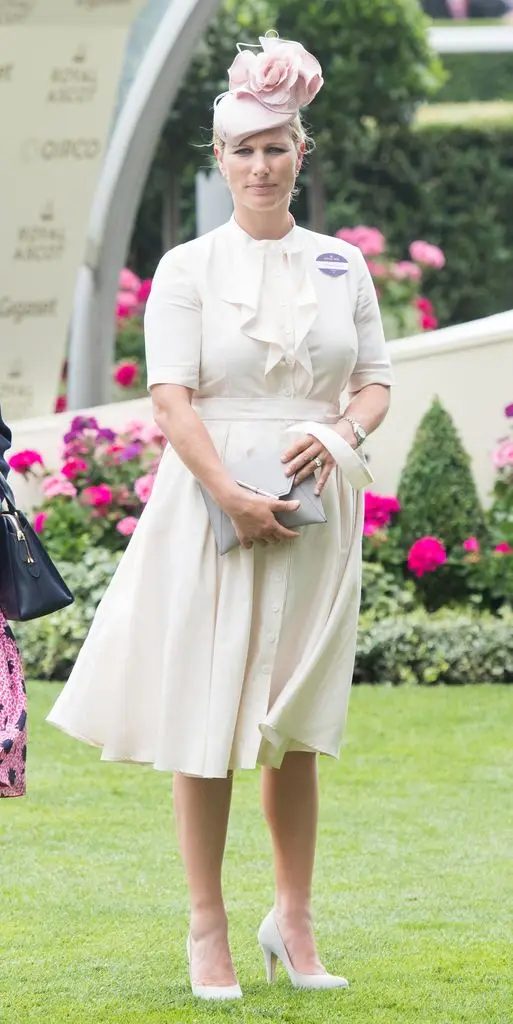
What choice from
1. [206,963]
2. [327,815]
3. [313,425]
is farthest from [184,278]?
[327,815]

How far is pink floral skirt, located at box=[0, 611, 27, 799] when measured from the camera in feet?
10.0

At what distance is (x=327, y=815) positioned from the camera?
5.14 meters

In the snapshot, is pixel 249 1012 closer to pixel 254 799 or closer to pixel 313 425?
pixel 313 425

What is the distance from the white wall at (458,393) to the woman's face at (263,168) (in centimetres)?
469

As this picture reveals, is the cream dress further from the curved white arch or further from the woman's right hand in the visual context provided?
the curved white arch

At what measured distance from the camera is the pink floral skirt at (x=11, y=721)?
10.0ft

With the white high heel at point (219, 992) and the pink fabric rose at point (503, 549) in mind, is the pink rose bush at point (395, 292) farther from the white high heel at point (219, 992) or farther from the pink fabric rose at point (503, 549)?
the white high heel at point (219, 992)

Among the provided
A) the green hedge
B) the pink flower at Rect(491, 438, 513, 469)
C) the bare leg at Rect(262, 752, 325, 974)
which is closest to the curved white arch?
the pink flower at Rect(491, 438, 513, 469)

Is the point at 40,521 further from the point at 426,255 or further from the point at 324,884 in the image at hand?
the point at 426,255

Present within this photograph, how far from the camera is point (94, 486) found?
8047 millimetres

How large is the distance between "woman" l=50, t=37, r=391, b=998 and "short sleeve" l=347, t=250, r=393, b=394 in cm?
4

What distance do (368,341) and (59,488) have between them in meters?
4.73

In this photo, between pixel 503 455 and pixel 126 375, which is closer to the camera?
pixel 503 455

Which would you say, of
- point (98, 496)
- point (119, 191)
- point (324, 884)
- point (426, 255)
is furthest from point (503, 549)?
point (426, 255)
